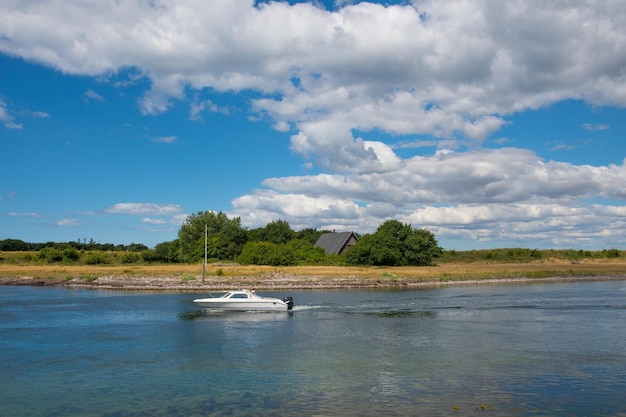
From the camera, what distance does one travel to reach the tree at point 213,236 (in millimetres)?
113750

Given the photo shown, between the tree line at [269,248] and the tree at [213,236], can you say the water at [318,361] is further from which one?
the tree at [213,236]

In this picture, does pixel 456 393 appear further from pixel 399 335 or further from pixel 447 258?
pixel 447 258

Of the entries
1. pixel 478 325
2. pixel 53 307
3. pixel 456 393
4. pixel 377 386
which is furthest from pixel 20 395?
pixel 53 307

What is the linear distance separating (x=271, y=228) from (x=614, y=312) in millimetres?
91318

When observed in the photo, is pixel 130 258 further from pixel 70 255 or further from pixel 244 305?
pixel 244 305

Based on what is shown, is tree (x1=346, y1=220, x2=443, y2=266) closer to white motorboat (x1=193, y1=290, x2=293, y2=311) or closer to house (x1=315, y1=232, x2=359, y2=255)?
house (x1=315, y1=232, x2=359, y2=255)

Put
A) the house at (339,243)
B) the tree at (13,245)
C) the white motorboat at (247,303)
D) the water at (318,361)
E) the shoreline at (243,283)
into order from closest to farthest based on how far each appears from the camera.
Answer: the water at (318,361) → the white motorboat at (247,303) → the shoreline at (243,283) → the house at (339,243) → the tree at (13,245)

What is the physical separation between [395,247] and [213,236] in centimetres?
4486

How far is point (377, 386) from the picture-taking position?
63.8 feet

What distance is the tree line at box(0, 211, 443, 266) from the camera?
312 ft

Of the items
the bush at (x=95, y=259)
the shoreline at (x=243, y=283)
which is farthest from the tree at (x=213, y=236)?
the shoreline at (x=243, y=283)

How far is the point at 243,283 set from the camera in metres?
68.2

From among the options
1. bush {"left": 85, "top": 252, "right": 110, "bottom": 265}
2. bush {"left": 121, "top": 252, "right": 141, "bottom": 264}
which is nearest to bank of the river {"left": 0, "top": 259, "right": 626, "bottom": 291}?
bush {"left": 85, "top": 252, "right": 110, "bottom": 265}

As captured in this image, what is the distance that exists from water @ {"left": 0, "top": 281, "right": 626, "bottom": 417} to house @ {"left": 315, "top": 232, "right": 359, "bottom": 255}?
213 feet
